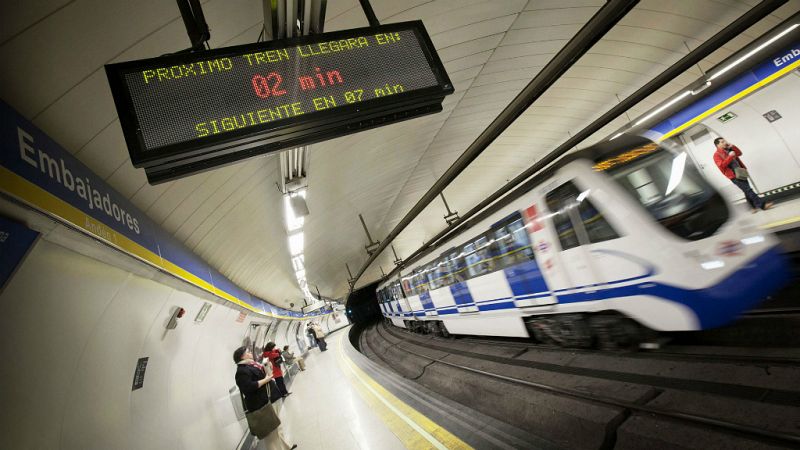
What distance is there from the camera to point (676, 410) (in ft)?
10.7

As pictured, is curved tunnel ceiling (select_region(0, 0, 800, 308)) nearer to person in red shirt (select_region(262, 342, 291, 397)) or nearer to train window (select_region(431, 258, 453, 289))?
person in red shirt (select_region(262, 342, 291, 397))

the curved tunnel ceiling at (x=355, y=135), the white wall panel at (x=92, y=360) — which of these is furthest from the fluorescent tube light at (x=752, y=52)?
the white wall panel at (x=92, y=360)

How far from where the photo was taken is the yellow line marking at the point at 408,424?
12.6ft

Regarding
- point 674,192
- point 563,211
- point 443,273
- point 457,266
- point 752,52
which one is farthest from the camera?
point 443,273

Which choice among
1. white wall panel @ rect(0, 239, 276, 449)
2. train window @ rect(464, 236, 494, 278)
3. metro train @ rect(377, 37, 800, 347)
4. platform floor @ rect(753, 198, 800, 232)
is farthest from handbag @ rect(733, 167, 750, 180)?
white wall panel @ rect(0, 239, 276, 449)

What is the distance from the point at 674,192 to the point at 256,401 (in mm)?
5947

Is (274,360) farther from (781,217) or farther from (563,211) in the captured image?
(781,217)

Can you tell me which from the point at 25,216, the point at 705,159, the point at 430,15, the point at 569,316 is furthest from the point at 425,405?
the point at 705,159

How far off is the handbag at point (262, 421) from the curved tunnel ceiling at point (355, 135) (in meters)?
2.82

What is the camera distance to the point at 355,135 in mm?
6641

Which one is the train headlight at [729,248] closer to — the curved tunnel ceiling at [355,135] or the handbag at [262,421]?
the curved tunnel ceiling at [355,135]

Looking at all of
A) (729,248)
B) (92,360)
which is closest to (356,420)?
(92,360)

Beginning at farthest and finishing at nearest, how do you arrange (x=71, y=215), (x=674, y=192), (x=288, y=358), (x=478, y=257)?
(x=288, y=358) → (x=478, y=257) → (x=674, y=192) → (x=71, y=215)

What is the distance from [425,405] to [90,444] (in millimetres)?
3903
